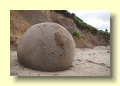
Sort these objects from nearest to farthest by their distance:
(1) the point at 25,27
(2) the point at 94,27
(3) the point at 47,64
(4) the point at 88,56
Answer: (3) the point at 47,64 → (2) the point at 94,27 → (4) the point at 88,56 → (1) the point at 25,27

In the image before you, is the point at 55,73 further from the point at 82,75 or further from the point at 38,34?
the point at 38,34

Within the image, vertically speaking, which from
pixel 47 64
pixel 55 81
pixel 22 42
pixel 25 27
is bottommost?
pixel 55 81

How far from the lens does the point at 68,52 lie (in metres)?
3.97

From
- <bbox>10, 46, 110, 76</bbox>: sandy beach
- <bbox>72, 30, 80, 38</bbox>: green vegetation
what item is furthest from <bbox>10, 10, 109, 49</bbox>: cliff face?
<bbox>10, 46, 110, 76</bbox>: sandy beach

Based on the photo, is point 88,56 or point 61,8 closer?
point 61,8

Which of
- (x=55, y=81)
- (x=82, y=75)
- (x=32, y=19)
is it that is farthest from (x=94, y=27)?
(x=32, y=19)

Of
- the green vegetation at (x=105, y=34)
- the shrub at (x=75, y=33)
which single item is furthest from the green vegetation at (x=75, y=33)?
the green vegetation at (x=105, y=34)

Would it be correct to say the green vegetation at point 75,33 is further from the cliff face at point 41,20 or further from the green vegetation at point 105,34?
the green vegetation at point 105,34

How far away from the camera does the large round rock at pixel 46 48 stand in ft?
12.6

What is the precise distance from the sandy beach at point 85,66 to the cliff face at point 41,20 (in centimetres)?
19

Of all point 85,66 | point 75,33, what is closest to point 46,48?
point 85,66

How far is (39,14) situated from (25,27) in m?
0.38

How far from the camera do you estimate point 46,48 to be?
382 cm

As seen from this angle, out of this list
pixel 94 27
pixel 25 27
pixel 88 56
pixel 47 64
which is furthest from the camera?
pixel 25 27
